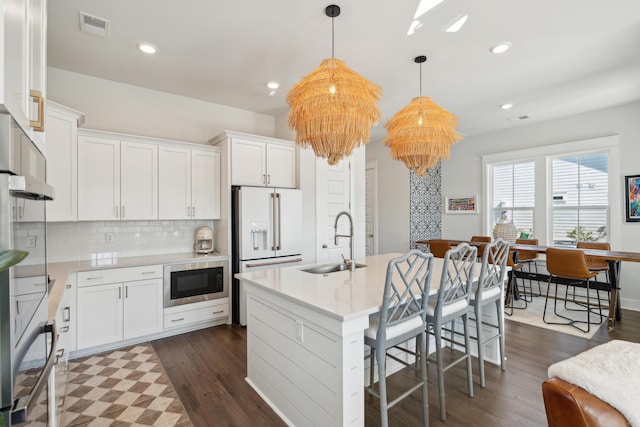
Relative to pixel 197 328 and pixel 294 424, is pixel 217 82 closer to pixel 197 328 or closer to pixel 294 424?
pixel 197 328

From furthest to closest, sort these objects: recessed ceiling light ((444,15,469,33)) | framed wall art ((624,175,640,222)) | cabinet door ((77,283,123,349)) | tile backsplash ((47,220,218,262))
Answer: framed wall art ((624,175,640,222)) → tile backsplash ((47,220,218,262)) → cabinet door ((77,283,123,349)) → recessed ceiling light ((444,15,469,33))

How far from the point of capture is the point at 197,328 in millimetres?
3672

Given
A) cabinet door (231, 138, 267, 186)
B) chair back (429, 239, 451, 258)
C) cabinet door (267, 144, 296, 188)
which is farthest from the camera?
chair back (429, 239, 451, 258)

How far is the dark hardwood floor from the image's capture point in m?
2.11

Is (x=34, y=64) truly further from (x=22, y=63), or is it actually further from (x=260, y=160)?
(x=260, y=160)

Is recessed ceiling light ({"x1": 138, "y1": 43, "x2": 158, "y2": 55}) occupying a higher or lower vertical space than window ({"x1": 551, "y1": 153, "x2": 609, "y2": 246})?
higher

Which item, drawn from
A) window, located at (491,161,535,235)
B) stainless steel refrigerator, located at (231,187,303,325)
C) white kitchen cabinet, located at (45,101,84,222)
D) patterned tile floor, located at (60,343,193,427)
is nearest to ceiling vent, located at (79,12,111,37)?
white kitchen cabinet, located at (45,101,84,222)

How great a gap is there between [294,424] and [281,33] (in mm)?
3004

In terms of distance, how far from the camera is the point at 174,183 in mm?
3734

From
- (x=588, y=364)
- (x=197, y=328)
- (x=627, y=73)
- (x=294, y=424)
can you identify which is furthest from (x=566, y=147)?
(x=197, y=328)

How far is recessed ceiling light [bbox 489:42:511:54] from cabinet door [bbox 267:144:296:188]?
2556 mm

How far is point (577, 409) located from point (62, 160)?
394 centimetres

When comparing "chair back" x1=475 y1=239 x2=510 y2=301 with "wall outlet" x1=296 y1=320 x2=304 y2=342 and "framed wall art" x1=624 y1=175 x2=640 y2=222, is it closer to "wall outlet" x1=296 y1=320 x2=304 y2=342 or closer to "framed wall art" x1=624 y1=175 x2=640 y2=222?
"wall outlet" x1=296 y1=320 x2=304 y2=342

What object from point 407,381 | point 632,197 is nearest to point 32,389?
point 407,381
